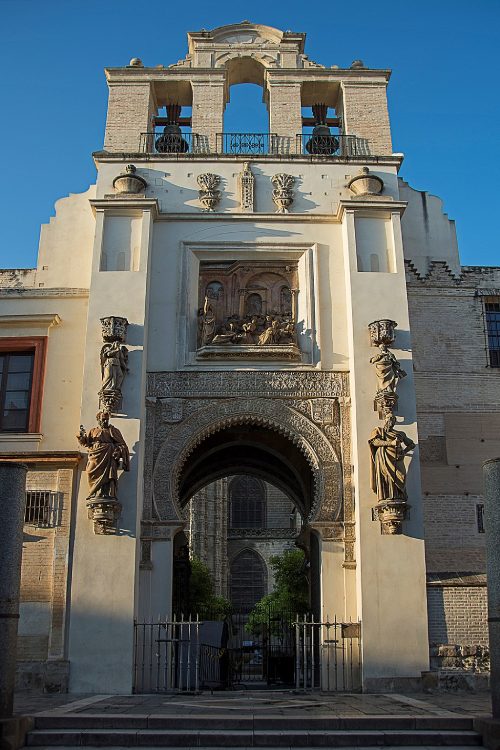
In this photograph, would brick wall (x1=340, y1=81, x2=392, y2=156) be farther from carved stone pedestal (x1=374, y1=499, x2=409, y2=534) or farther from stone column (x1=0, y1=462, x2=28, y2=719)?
stone column (x1=0, y1=462, x2=28, y2=719)

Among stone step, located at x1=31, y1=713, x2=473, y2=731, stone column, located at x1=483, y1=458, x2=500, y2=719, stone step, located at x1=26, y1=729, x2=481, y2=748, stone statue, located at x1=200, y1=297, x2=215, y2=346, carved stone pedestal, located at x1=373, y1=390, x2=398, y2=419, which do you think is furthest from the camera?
stone statue, located at x1=200, y1=297, x2=215, y2=346

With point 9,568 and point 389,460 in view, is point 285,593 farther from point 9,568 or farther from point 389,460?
point 9,568

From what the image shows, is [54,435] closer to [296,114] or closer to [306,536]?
[306,536]

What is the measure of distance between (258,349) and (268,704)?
6.72 meters

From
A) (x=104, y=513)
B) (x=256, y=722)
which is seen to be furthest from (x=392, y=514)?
(x=256, y=722)

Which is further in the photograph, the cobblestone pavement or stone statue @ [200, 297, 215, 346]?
stone statue @ [200, 297, 215, 346]

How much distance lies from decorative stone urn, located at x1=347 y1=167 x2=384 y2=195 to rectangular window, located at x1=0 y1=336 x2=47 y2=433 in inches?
280

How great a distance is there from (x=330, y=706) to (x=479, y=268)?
34.5 feet

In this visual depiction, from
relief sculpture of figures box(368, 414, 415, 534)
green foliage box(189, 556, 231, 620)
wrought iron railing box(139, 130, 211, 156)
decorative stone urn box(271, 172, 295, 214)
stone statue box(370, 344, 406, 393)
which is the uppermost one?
wrought iron railing box(139, 130, 211, 156)

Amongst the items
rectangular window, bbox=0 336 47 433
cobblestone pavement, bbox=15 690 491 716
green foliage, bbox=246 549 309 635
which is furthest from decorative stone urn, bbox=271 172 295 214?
green foliage, bbox=246 549 309 635

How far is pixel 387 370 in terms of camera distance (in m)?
14.4

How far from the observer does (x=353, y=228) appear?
627 inches

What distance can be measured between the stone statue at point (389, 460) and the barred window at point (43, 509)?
18.6 ft

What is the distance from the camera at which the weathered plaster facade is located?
13609mm
